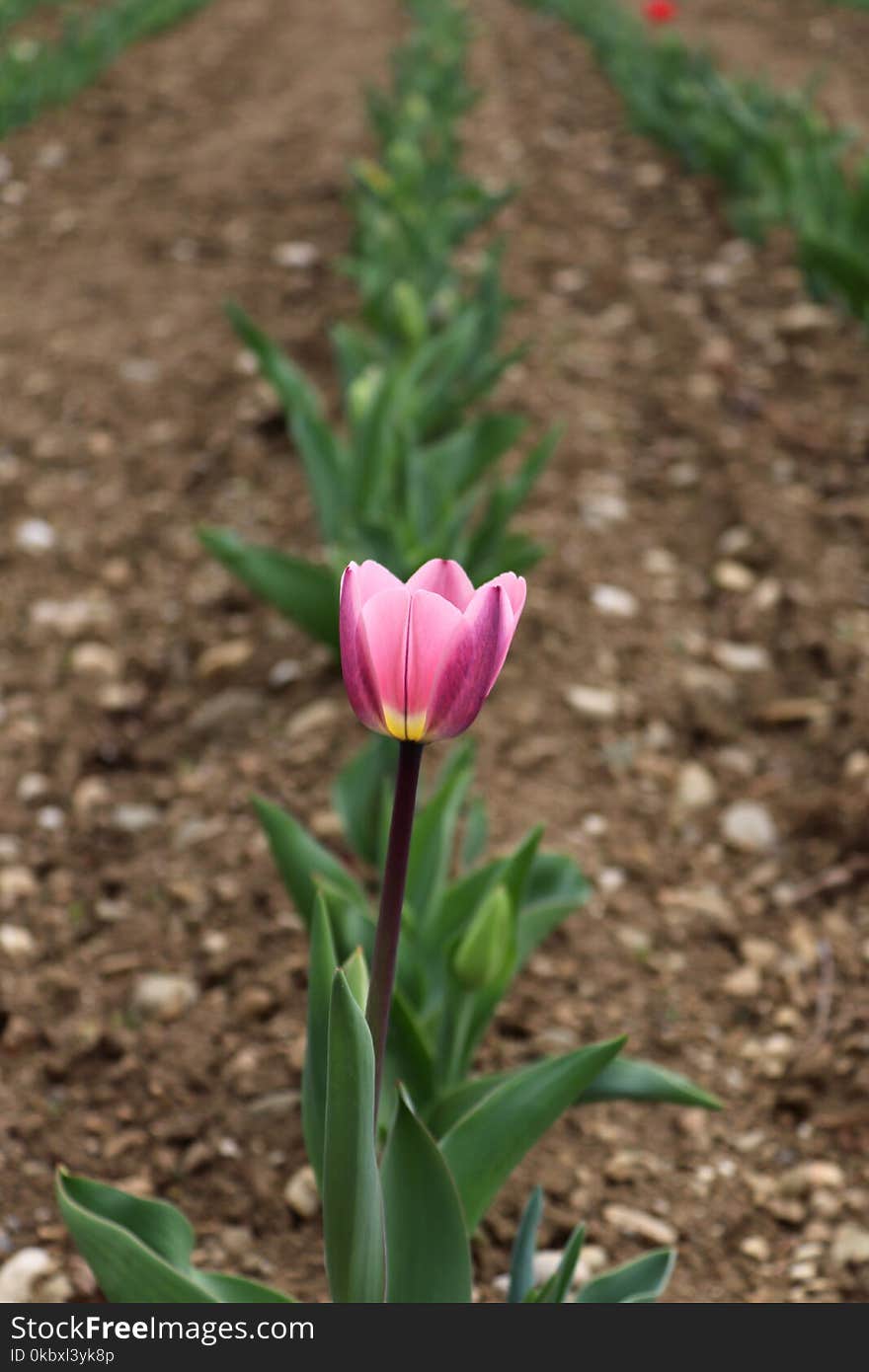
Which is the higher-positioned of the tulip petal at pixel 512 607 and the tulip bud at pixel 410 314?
the tulip petal at pixel 512 607

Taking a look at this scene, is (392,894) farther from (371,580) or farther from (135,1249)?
(135,1249)

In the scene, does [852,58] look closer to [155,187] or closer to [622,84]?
[622,84]

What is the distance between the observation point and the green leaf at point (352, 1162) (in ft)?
3.11

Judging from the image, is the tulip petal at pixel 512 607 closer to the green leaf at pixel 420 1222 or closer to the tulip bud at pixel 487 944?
the green leaf at pixel 420 1222

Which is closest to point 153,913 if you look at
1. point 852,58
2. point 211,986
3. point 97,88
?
point 211,986

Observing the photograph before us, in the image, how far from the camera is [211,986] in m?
1.92

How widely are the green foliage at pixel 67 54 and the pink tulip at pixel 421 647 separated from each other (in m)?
4.78

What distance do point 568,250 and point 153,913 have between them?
297 centimetres

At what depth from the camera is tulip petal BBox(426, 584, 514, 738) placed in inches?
32.9

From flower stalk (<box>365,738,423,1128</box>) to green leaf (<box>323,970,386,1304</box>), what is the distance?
4 cm

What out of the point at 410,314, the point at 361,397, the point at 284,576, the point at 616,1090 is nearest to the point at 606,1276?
the point at 616,1090

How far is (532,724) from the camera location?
2373mm

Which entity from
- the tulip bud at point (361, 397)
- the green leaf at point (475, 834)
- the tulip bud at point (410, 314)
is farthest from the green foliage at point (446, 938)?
the tulip bud at point (410, 314)

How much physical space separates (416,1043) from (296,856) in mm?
240
